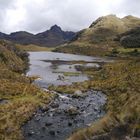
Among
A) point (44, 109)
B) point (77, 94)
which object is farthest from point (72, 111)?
point (77, 94)

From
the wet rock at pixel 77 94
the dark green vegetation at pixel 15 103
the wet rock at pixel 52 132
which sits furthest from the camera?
the wet rock at pixel 77 94

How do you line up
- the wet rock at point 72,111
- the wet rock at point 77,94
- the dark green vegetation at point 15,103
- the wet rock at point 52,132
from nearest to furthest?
the wet rock at point 52,132 → the dark green vegetation at point 15,103 → the wet rock at point 72,111 → the wet rock at point 77,94

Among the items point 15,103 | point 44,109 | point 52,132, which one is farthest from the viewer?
point 15,103

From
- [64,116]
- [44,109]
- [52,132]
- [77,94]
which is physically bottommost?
[52,132]

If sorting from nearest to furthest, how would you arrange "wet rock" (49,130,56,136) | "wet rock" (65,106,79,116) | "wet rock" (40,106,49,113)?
"wet rock" (49,130,56,136)
"wet rock" (65,106,79,116)
"wet rock" (40,106,49,113)

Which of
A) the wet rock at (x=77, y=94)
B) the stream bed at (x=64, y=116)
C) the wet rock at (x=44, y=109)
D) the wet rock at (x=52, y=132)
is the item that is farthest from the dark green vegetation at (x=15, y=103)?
the wet rock at (x=77, y=94)

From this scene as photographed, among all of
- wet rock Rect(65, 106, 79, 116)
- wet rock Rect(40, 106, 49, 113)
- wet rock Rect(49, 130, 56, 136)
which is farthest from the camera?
wet rock Rect(40, 106, 49, 113)

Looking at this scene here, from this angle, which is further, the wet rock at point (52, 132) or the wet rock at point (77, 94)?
the wet rock at point (77, 94)

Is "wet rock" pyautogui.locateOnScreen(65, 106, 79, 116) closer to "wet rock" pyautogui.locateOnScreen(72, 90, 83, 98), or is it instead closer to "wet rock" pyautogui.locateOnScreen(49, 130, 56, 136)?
"wet rock" pyautogui.locateOnScreen(49, 130, 56, 136)

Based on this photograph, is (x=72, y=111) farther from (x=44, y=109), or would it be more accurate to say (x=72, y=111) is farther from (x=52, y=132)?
(x=52, y=132)

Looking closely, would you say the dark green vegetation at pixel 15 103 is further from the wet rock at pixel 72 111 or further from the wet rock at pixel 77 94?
the wet rock at pixel 72 111

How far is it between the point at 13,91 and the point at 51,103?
34.8 ft

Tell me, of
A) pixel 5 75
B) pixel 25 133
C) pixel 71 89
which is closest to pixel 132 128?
pixel 25 133

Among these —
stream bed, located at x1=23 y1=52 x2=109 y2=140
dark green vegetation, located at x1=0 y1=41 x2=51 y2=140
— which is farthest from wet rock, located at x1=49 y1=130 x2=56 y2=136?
dark green vegetation, located at x1=0 y1=41 x2=51 y2=140
